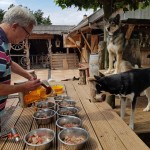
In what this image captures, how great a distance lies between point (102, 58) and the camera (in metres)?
6.79

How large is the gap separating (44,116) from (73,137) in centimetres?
84

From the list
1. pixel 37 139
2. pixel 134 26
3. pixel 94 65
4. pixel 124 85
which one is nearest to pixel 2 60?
pixel 37 139

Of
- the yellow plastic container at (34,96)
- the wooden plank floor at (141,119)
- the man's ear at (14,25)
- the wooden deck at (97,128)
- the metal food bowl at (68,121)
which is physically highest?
the man's ear at (14,25)

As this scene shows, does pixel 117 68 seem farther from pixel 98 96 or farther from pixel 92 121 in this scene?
pixel 92 121

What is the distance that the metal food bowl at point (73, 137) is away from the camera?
2.38 m

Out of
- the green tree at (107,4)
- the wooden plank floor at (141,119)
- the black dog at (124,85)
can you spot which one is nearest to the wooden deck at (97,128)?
the black dog at (124,85)

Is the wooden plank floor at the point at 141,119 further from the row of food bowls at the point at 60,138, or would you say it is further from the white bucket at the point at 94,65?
the row of food bowls at the point at 60,138

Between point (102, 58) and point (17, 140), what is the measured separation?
184 inches

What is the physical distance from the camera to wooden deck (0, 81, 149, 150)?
2.55m

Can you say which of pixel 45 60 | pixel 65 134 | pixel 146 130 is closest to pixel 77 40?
pixel 45 60

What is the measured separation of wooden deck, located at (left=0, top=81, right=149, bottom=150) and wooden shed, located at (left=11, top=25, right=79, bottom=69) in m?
17.2

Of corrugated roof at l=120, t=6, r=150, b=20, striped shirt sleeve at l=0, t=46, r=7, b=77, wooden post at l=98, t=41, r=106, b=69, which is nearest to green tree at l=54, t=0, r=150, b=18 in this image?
corrugated roof at l=120, t=6, r=150, b=20

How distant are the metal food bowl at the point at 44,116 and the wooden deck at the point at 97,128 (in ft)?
0.27

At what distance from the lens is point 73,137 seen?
2.61 m
